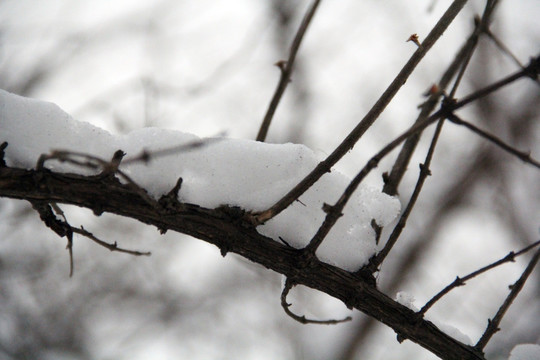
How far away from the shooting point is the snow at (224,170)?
2.28 feet

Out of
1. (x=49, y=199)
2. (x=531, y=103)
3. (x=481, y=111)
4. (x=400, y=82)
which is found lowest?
(x=49, y=199)

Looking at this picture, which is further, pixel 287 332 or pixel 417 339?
pixel 287 332

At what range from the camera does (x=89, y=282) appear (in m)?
3.56

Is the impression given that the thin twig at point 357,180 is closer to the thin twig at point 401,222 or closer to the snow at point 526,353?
the thin twig at point 401,222

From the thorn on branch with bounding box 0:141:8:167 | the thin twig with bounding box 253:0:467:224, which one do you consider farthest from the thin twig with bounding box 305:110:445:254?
the thorn on branch with bounding box 0:141:8:167

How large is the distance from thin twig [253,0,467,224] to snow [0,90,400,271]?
0.06 meters

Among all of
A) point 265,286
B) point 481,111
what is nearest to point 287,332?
point 265,286

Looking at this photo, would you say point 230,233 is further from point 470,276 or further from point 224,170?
point 470,276

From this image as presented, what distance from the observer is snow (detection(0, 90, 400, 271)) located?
2.28ft

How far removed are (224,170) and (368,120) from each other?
0.86 ft

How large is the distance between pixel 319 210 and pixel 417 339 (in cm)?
31

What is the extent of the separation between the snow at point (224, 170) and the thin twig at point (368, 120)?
0.06 m

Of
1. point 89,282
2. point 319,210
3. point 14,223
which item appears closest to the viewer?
point 319,210

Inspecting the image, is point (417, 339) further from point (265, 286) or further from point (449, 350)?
point (265, 286)
